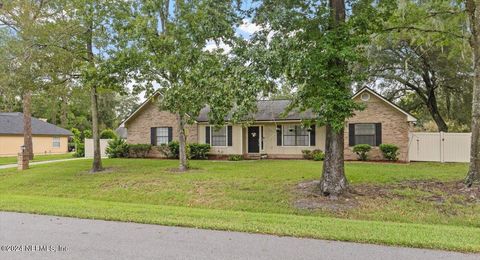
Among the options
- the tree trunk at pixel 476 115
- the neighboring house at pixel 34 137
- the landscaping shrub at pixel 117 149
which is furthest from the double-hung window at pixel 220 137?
the neighboring house at pixel 34 137

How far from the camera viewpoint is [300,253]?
510 cm

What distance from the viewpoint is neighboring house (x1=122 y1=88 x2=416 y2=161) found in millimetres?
18578

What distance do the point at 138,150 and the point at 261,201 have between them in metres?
14.3

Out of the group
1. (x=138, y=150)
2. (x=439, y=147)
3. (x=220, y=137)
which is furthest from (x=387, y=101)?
(x=138, y=150)

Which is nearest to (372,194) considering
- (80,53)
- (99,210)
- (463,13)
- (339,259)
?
(339,259)

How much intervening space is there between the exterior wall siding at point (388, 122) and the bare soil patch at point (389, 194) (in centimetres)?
771

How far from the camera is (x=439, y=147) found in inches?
712

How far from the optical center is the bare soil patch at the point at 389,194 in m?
9.10

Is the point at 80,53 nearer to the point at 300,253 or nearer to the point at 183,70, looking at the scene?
the point at 183,70

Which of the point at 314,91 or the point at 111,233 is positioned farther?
the point at 314,91

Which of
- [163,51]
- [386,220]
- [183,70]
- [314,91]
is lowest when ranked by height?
[386,220]

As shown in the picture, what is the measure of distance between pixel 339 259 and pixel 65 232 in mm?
4662

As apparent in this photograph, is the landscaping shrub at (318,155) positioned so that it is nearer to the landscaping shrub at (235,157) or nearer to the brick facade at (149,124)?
the landscaping shrub at (235,157)

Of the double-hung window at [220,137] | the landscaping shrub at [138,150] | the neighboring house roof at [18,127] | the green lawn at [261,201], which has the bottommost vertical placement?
the green lawn at [261,201]
